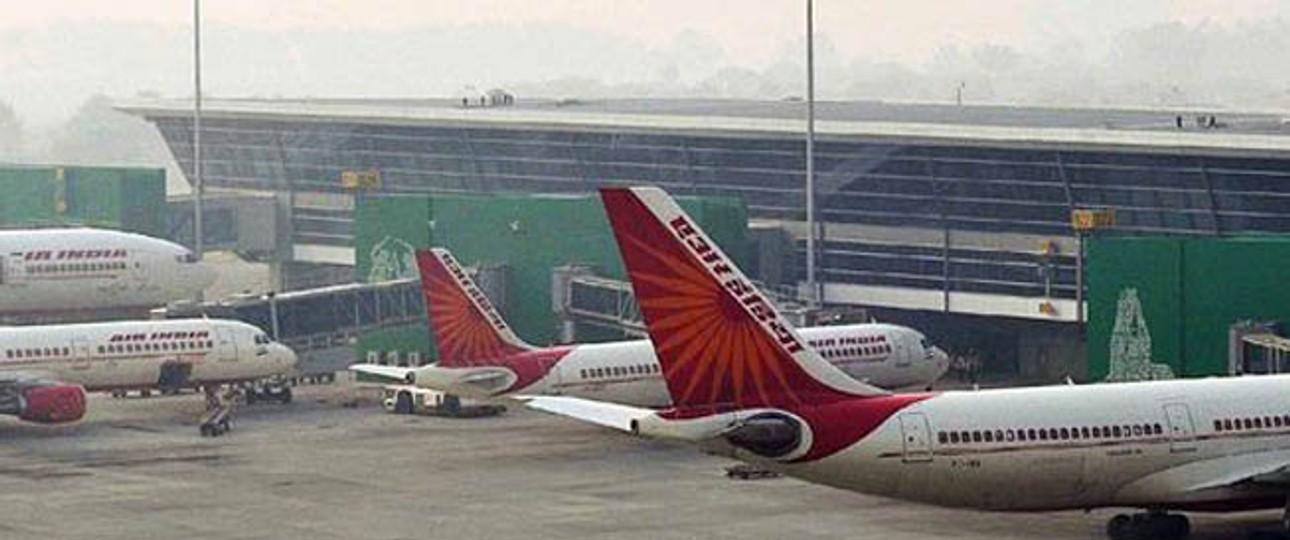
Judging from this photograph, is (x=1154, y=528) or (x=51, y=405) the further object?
(x=51, y=405)

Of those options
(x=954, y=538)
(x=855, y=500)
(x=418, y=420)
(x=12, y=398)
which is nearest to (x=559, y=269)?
(x=418, y=420)

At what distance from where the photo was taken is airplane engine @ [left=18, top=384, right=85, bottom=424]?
9975cm

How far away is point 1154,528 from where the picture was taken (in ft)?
225

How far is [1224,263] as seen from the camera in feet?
299

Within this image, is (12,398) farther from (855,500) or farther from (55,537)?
(855,500)

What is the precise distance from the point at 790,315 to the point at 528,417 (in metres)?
16.2

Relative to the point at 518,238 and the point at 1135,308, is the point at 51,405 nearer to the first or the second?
the point at 518,238

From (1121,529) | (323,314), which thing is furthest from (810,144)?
(1121,529)

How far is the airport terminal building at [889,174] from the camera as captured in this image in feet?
377

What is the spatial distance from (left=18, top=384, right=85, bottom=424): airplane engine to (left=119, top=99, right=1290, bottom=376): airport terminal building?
37144mm

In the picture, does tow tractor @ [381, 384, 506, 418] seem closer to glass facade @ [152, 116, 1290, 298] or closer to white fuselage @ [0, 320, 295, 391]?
white fuselage @ [0, 320, 295, 391]

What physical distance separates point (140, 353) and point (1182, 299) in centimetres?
3733

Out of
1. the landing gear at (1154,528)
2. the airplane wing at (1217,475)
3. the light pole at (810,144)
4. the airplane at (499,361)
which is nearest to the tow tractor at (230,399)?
the airplane at (499,361)

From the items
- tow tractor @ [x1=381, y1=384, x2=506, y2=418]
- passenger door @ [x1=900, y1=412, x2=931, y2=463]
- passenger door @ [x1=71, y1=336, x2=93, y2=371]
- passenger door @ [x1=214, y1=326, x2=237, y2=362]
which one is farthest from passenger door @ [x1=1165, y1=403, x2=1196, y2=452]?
passenger door @ [x1=71, y1=336, x2=93, y2=371]
